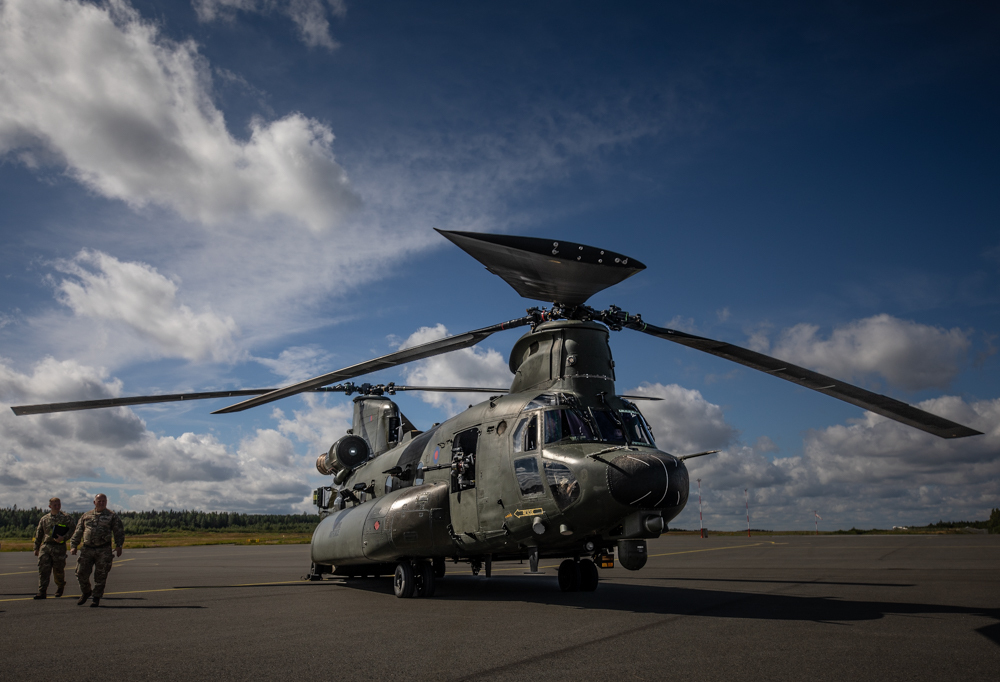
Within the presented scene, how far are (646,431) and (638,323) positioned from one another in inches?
82.3

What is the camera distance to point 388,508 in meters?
13.9

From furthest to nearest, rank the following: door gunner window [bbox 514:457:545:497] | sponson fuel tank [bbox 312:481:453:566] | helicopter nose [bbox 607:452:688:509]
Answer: sponson fuel tank [bbox 312:481:453:566] < door gunner window [bbox 514:457:545:497] < helicopter nose [bbox 607:452:688:509]

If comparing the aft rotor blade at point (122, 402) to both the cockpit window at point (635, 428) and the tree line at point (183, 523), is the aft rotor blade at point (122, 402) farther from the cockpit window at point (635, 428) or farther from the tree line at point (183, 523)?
the tree line at point (183, 523)

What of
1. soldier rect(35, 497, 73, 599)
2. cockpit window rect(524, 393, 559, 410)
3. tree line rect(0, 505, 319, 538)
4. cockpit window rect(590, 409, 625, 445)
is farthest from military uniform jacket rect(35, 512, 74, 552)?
tree line rect(0, 505, 319, 538)

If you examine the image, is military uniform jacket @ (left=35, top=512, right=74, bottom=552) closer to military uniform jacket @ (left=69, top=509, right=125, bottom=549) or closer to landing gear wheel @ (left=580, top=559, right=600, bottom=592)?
military uniform jacket @ (left=69, top=509, right=125, bottom=549)

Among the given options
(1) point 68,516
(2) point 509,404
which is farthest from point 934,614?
(1) point 68,516

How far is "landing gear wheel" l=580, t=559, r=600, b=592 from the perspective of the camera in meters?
13.2

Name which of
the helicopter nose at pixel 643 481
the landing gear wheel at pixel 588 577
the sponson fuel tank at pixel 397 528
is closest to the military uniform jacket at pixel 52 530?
the sponson fuel tank at pixel 397 528

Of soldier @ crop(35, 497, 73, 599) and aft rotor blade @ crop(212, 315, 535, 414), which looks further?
soldier @ crop(35, 497, 73, 599)

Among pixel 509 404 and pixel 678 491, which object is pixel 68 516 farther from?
pixel 678 491

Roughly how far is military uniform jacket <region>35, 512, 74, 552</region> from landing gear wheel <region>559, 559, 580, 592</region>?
10.8m

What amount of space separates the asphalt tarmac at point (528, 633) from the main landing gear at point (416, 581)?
480 millimetres

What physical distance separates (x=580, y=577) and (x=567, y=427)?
162 inches

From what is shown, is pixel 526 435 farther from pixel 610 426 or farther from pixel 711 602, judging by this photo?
pixel 711 602
